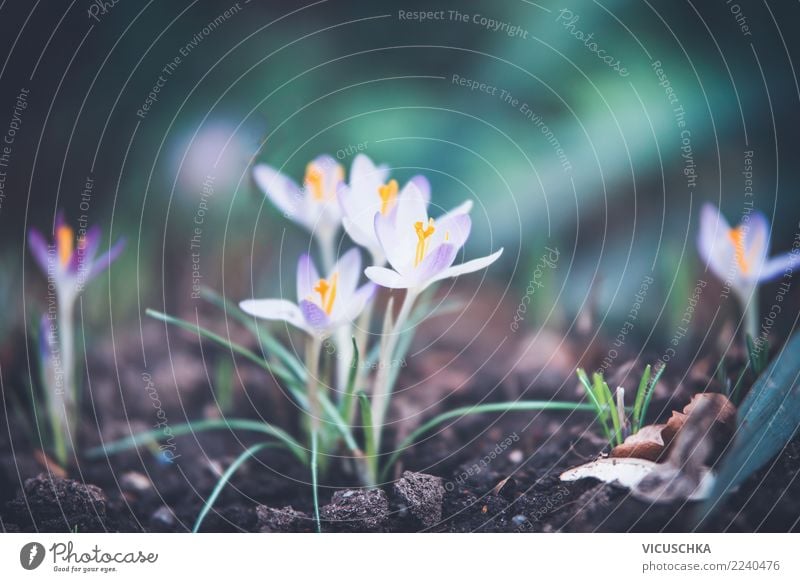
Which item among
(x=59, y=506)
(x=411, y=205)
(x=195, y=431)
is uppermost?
(x=411, y=205)

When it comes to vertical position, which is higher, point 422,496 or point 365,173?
point 365,173

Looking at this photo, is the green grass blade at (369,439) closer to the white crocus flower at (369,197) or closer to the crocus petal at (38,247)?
the white crocus flower at (369,197)

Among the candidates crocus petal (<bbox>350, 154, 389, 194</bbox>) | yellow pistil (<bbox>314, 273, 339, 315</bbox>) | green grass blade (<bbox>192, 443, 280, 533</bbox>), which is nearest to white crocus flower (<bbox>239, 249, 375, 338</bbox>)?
yellow pistil (<bbox>314, 273, 339, 315</bbox>)

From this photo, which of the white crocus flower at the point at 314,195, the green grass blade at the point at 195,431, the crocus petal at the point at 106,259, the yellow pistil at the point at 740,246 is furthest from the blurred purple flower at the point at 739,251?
the crocus petal at the point at 106,259

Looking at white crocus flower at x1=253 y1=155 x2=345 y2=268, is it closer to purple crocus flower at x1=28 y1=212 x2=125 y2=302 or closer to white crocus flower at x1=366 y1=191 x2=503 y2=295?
white crocus flower at x1=366 y1=191 x2=503 y2=295

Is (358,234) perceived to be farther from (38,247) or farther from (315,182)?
(38,247)

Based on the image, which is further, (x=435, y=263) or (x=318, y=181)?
(x=318, y=181)

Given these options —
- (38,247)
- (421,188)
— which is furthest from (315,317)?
(38,247)
